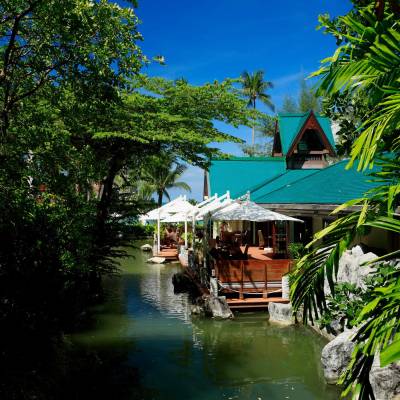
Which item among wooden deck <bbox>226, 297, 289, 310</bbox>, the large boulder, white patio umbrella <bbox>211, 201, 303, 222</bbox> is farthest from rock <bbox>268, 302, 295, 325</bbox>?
white patio umbrella <bbox>211, 201, 303, 222</bbox>

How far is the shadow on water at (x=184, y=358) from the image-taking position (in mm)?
8945

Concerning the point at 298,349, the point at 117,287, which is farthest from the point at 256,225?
the point at 298,349

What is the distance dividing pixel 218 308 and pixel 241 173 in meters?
17.3

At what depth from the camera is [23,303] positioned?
809 cm

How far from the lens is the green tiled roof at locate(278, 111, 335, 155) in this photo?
26547 millimetres

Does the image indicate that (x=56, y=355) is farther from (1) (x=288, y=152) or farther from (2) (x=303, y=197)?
(1) (x=288, y=152)

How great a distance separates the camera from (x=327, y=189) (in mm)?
15797

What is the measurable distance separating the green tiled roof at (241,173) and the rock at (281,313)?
551 inches

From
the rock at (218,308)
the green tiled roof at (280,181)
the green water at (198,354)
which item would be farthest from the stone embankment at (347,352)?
the green tiled roof at (280,181)

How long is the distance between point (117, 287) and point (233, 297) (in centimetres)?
684

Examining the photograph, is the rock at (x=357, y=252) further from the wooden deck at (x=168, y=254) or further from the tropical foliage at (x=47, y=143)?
the wooden deck at (x=168, y=254)

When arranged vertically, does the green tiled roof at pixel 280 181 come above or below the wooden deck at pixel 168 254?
above

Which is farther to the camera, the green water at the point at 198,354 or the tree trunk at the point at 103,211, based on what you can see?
the tree trunk at the point at 103,211

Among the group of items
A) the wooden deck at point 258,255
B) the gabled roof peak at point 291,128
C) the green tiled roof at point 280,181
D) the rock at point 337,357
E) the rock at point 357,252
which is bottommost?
the rock at point 337,357
